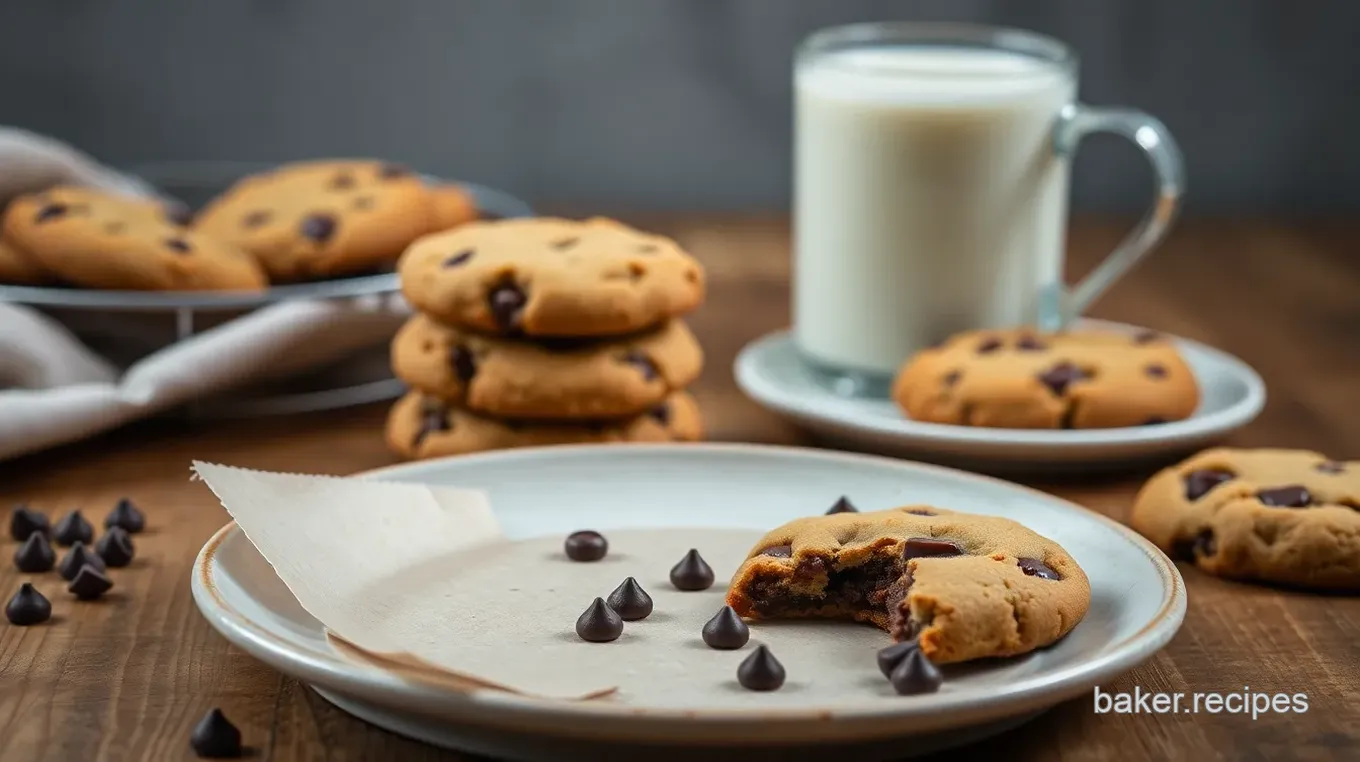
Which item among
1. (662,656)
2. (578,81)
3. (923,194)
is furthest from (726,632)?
(578,81)

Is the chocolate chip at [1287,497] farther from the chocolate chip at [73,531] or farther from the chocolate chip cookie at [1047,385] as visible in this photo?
the chocolate chip at [73,531]

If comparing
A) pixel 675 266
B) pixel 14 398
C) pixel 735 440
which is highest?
pixel 675 266

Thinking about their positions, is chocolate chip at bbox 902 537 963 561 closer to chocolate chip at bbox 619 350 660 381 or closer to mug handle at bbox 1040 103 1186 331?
chocolate chip at bbox 619 350 660 381

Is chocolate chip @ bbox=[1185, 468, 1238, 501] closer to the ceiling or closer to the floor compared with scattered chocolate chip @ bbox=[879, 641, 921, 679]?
closer to the floor

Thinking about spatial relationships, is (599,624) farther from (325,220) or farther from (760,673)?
(325,220)

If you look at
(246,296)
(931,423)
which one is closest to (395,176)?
(246,296)

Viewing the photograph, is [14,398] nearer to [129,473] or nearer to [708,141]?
[129,473]

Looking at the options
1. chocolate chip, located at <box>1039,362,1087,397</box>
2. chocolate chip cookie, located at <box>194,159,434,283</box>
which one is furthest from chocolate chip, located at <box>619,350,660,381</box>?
chocolate chip cookie, located at <box>194,159,434,283</box>
